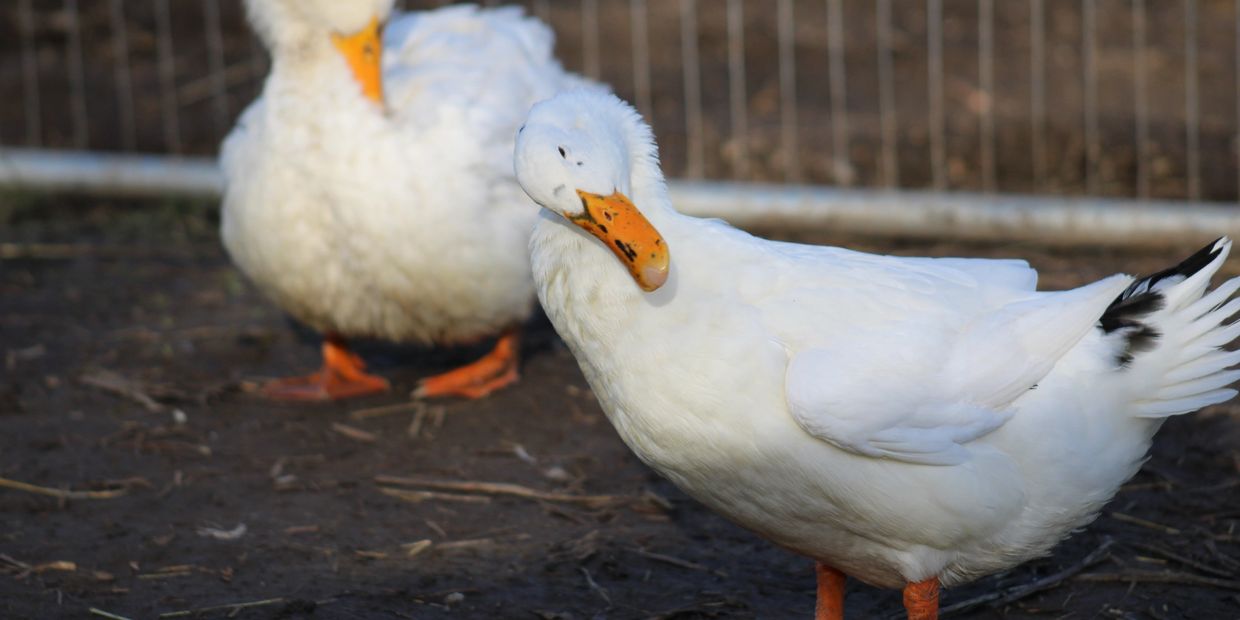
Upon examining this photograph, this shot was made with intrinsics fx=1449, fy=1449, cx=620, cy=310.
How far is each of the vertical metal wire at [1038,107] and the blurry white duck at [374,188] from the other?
10.2 feet

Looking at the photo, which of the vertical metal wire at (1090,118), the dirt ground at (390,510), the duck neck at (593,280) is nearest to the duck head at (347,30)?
the dirt ground at (390,510)

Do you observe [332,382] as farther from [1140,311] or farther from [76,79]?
[76,79]

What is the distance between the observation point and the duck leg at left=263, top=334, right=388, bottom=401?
17.9ft

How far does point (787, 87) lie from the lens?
8.41m

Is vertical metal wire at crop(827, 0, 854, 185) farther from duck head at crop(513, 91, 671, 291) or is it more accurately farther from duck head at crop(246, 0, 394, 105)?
duck head at crop(513, 91, 671, 291)

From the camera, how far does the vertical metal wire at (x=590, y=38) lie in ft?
28.8

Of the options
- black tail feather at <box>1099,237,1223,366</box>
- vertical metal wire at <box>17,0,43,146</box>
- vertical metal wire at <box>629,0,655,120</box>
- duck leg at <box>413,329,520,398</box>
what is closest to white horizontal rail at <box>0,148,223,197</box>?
vertical metal wire at <box>17,0,43,146</box>

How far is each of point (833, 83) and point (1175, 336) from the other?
536 cm

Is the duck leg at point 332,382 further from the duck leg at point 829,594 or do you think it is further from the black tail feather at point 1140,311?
the black tail feather at point 1140,311

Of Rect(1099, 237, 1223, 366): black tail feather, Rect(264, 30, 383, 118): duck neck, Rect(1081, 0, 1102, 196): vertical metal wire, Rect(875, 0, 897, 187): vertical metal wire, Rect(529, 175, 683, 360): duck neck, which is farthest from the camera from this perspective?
Rect(875, 0, 897, 187): vertical metal wire

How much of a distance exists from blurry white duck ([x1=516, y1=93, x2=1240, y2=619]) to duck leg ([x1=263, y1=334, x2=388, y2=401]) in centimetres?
235

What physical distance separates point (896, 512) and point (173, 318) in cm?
407

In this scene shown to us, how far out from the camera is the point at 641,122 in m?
3.29

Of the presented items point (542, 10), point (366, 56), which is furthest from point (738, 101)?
point (366, 56)
